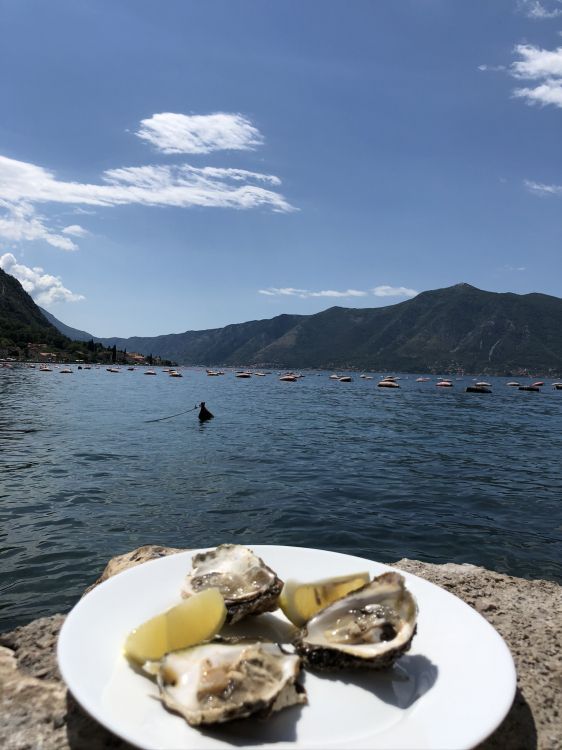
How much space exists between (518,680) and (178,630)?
4.46ft

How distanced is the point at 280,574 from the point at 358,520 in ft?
26.4

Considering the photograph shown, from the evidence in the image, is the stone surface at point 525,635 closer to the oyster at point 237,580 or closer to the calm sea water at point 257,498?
the oyster at point 237,580

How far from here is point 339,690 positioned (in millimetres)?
1363

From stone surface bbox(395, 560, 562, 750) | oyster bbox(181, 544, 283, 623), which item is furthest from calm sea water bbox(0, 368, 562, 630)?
stone surface bbox(395, 560, 562, 750)

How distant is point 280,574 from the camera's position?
6.63ft

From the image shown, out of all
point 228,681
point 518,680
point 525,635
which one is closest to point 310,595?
point 228,681

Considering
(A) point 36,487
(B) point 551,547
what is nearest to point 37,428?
(A) point 36,487

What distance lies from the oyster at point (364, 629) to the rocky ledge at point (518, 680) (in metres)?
0.43

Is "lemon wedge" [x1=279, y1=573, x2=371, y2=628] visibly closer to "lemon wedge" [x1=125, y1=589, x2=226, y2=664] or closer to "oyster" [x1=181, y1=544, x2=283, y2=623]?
"oyster" [x1=181, y1=544, x2=283, y2=623]

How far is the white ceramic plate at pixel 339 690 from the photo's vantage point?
44.5 inches

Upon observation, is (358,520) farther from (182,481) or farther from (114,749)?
(114,749)

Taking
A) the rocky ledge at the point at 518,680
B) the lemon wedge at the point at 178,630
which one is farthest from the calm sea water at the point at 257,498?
the lemon wedge at the point at 178,630

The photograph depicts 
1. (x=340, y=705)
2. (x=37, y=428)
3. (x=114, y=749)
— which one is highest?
(x=340, y=705)

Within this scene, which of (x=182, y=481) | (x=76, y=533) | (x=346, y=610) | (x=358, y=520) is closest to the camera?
(x=346, y=610)
